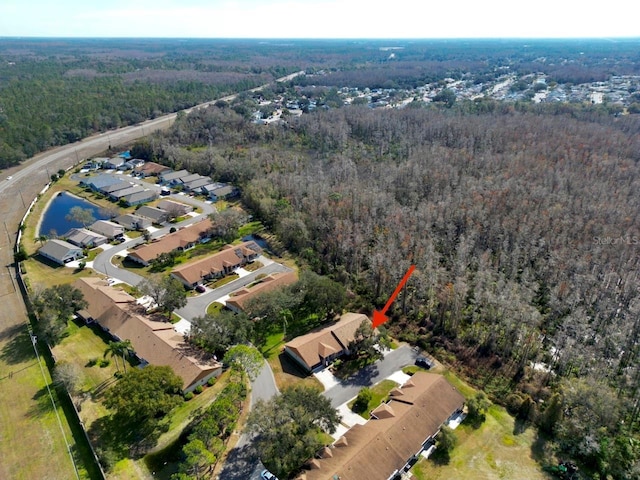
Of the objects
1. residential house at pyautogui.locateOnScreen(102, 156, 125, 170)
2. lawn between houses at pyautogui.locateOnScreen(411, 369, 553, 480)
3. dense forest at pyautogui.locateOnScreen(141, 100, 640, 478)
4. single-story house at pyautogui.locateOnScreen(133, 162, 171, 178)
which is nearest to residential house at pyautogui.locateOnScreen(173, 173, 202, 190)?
dense forest at pyautogui.locateOnScreen(141, 100, 640, 478)

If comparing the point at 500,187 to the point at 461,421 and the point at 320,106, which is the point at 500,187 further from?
the point at 320,106

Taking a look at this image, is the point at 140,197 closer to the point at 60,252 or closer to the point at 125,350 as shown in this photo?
the point at 60,252

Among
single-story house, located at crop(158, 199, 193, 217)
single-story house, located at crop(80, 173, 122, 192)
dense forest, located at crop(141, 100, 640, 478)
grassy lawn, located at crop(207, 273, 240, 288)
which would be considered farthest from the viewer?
single-story house, located at crop(80, 173, 122, 192)

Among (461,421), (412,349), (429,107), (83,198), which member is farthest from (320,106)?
(461,421)

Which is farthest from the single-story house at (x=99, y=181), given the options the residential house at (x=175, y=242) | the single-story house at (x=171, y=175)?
the residential house at (x=175, y=242)

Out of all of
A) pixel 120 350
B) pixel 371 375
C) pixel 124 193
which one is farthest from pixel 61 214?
pixel 371 375

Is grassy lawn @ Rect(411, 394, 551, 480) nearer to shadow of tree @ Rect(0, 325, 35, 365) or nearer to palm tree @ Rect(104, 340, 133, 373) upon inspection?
palm tree @ Rect(104, 340, 133, 373)
